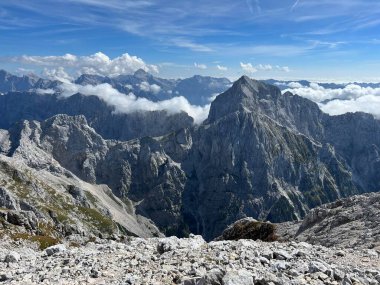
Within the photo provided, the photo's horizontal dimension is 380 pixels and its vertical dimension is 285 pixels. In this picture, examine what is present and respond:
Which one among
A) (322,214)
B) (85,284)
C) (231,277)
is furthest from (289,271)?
(322,214)

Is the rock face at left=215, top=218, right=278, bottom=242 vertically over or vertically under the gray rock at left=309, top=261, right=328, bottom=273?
under

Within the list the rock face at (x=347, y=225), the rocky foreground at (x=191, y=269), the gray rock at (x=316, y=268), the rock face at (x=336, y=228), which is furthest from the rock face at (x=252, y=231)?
the gray rock at (x=316, y=268)

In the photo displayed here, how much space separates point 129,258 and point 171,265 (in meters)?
5.05

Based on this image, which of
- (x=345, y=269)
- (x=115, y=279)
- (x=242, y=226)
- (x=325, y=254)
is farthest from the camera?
(x=242, y=226)

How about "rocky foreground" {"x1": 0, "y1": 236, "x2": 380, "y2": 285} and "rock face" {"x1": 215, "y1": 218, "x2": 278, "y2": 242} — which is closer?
"rocky foreground" {"x1": 0, "y1": 236, "x2": 380, "y2": 285}

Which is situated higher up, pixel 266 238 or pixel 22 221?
pixel 266 238

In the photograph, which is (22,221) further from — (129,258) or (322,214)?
(129,258)

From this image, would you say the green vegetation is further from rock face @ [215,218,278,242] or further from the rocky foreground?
the rocky foreground

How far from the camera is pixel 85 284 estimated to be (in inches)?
1003

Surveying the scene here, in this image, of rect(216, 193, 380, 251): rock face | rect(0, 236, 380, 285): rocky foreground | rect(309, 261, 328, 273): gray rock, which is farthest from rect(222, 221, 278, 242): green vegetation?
rect(309, 261, 328, 273): gray rock

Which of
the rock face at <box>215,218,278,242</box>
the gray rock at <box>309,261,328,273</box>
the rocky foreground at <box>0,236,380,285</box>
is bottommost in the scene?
the rock face at <box>215,218,278,242</box>

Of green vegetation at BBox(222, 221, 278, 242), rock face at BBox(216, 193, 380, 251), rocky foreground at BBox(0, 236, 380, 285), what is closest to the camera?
rocky foreground at BBox(0, 236, 380, 285)

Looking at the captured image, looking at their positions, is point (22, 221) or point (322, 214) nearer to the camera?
point (322, 214)

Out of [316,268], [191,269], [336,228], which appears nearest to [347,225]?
[336,228]
